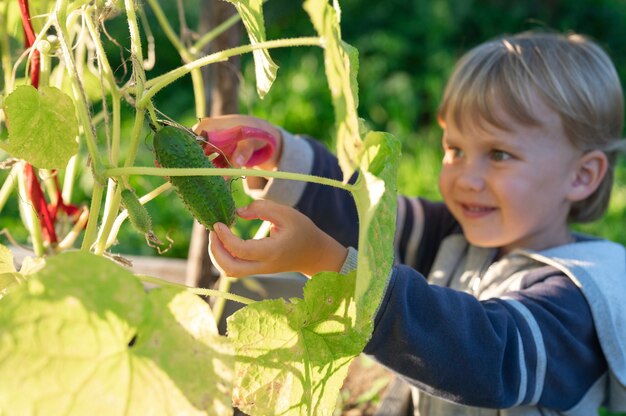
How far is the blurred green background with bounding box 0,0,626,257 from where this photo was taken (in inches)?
105

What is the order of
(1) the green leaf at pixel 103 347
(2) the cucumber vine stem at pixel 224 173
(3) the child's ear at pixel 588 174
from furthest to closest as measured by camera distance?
(3) the child's ear at pixel 588 174, (2) the cucumber vine stem at pixel 224 173, (1) the green leaf at pixel 103 347

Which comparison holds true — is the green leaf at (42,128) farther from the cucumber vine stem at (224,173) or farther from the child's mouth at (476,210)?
the child's mouth at (476,210)

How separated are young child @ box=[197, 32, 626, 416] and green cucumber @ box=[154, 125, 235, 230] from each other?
0.18m

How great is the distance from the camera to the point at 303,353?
724 millimetres

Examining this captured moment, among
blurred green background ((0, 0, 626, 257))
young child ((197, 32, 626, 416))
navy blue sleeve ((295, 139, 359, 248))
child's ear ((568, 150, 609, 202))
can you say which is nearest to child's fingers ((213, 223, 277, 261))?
young child ((197, 32, 626, 416))

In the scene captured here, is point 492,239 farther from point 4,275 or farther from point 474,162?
point 4,275

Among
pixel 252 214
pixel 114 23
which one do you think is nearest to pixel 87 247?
pixel 252 214

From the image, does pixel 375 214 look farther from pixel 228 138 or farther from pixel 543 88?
pixel 543 88

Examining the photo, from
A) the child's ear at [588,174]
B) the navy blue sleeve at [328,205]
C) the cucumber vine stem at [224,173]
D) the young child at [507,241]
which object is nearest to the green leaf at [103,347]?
the cucumber vine stem at [224,173]

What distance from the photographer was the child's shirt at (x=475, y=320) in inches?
39.1

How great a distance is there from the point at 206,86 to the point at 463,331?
73 centimetres

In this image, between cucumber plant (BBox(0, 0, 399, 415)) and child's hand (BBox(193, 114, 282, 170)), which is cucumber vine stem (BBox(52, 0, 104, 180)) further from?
child's hand (BBox(193, 114, 282, 170))

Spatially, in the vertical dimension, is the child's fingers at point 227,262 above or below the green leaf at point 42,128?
below

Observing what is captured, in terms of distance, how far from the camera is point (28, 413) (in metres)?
0.49
